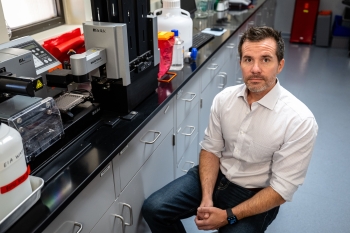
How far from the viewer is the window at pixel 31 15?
1858 millimetres

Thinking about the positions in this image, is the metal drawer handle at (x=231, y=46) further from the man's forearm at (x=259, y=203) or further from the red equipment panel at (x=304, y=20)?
the red equipment panel at (x=304, y=20)

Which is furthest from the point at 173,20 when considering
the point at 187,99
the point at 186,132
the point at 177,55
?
the point at 186,132

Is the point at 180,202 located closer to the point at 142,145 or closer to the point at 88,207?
the point at 142,145

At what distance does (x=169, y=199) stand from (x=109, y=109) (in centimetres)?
47

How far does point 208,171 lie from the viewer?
145cm

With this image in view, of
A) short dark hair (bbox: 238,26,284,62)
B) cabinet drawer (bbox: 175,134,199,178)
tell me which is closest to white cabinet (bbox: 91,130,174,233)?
cabinet drawer (bbox: 175,134,199,178)

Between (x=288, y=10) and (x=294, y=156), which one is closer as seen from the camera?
(x=294, y=156)

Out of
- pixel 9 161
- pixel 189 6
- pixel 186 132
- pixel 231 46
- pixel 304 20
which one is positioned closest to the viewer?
pixel 9 161

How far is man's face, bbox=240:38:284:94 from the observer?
1.26 metres

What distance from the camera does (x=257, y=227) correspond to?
4.21 feet

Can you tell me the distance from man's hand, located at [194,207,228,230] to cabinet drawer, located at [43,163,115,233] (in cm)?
38

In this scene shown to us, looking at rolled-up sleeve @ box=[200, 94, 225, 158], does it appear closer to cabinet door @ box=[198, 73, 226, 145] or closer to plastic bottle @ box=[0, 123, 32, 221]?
cabinet door @ box=[198, 73, 226, 145]

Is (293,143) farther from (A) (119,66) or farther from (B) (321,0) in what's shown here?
(B) (321,0)

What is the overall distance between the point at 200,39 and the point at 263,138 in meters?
1.31
